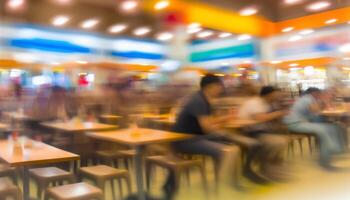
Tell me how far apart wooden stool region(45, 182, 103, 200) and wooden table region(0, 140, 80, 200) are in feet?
0.63

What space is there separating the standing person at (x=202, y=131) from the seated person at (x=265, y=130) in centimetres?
74

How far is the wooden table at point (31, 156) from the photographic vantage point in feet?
7.09

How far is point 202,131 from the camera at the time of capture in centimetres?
329

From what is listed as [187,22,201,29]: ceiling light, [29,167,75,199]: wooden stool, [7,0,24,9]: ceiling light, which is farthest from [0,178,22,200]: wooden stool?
[187,22,201,29]: ceiling light

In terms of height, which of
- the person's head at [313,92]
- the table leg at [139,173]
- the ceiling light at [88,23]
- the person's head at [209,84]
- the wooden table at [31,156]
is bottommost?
the table leg at [139,173]

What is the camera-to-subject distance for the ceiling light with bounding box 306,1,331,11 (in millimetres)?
6780

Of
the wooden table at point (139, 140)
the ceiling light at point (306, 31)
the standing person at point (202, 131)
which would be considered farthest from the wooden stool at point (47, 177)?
the ceiling light at point (306, 31)

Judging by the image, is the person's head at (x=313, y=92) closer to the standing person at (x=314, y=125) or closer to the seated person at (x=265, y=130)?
the standing person at (x=314, y=125)

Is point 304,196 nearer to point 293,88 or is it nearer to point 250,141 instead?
point 250,141

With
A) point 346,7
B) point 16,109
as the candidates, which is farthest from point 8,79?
point 346,7

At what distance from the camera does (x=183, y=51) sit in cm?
671

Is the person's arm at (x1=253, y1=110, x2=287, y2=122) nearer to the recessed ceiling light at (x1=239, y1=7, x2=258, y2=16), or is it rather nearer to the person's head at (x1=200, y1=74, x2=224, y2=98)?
the person's head at (x1=200, y1=74, x2=224, y2=98)

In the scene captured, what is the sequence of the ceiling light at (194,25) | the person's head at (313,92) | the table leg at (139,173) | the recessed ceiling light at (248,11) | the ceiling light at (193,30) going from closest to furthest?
the table leg at (139,173), the person's head at (313,92), the ceiling light at (194,25), the ceiling light at (193,30), the recessed ceiling light at (248,11)

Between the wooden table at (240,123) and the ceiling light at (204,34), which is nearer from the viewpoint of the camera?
the wooden table at (240,123)
